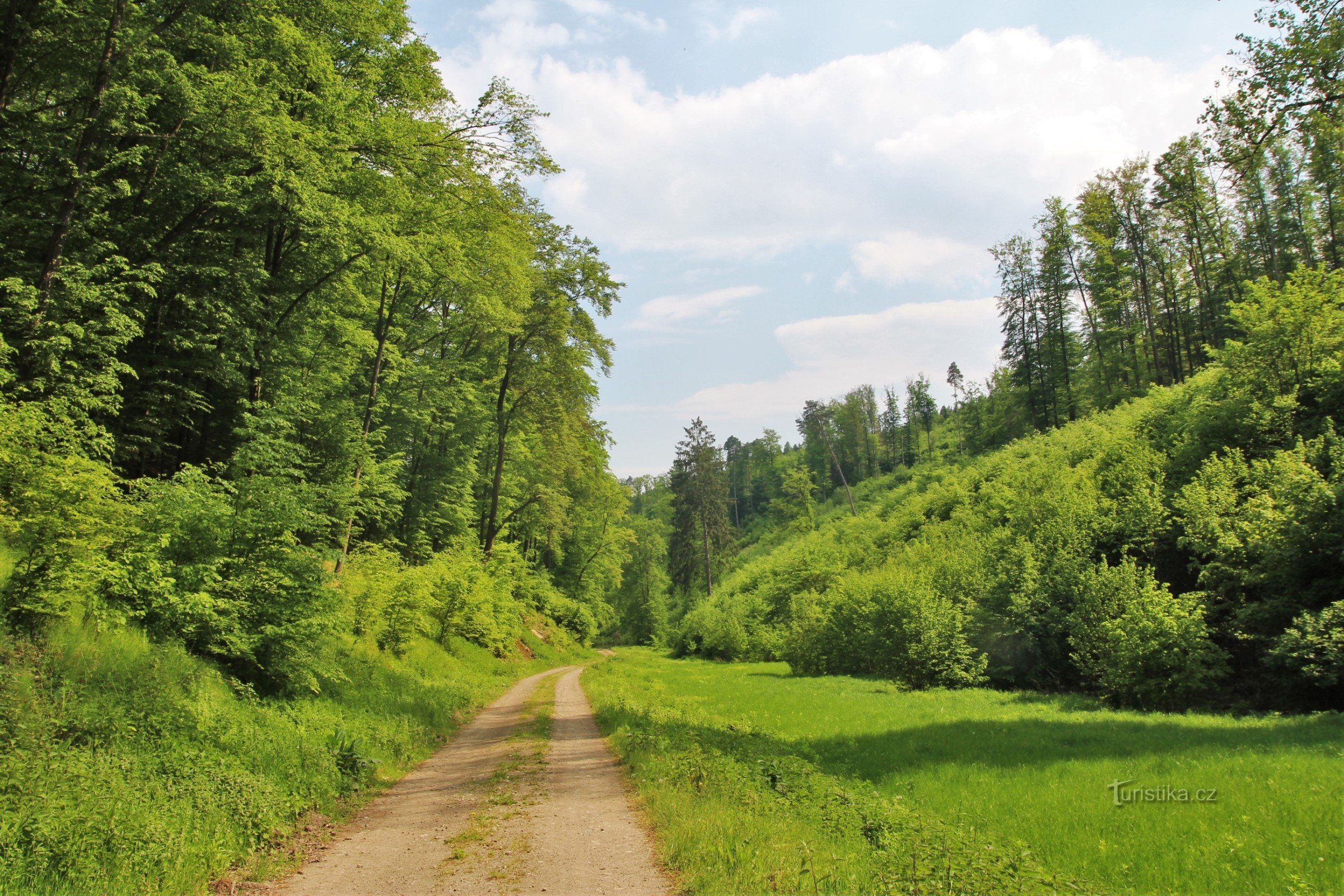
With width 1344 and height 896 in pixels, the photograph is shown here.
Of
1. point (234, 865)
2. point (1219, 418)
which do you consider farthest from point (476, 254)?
point (1219, 418)

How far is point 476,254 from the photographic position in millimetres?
20891

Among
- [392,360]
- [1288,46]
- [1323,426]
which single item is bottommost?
[1323,426]

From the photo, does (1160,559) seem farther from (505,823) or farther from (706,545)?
(706,545)

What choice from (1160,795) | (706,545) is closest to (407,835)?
(1160,795)

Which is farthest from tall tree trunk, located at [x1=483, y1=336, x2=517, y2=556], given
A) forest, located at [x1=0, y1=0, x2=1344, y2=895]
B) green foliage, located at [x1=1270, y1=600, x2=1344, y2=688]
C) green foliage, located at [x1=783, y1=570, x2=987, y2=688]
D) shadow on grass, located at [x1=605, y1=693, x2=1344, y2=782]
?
green foliage, located at [x1=1270, y1=600, x2=1344, y2=688]

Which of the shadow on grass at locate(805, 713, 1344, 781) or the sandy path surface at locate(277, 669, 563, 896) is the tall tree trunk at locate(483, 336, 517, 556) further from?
the shadow on grass at locate(805, 713, 1344, 781)

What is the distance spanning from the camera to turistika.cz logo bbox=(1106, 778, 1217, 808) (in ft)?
24.5

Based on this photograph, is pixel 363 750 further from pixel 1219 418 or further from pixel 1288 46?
pixel 1219 418

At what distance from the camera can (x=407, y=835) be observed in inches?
275

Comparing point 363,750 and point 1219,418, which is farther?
point 1219,418

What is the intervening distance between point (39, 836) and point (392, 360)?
20714mm

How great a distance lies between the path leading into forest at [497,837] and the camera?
18.5ft

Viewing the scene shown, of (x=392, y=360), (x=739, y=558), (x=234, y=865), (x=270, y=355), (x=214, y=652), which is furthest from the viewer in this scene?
(x=739, y=558)

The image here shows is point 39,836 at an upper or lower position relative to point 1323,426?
lower
